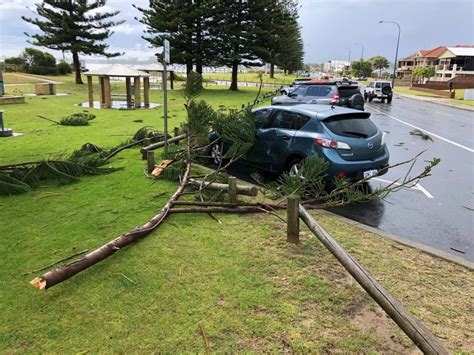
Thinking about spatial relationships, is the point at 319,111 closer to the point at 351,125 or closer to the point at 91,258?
the point at 351,125

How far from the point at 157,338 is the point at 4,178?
4665mm

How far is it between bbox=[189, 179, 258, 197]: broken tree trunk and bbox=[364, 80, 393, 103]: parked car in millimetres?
31019

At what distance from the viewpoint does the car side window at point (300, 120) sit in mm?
6909

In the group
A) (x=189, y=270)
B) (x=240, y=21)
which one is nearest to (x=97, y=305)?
(x=189, y=270)

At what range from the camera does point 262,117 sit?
7793mm

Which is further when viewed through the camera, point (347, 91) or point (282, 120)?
point (347, 91)

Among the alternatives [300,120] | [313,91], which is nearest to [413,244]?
[300,120]

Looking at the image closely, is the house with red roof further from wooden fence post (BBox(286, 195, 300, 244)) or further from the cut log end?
the cut log end

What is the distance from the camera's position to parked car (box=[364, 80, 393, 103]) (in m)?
33.8

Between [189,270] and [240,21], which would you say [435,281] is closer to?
[189,270]

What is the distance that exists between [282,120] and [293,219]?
3089 mm

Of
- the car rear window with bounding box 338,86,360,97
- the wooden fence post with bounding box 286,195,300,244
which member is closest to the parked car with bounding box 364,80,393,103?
the car rear window with bounding box 338,86,360,97

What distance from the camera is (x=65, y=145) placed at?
10.7 m

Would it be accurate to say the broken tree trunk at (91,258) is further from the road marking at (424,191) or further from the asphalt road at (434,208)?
the road marking at (424,191)
